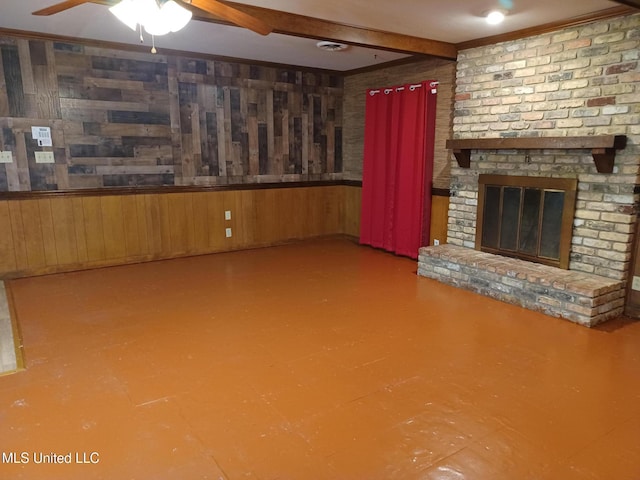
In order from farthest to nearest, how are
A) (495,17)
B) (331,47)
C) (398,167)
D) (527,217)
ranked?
1. (398,167)
2. (331,47)
3. (527,217)
4. (495,17)

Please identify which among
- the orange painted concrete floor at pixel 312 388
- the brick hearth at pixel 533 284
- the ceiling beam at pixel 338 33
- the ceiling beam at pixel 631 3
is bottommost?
the orange painted concrete floor at pixel 312 388

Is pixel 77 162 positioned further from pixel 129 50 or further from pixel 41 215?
pixel 129 50

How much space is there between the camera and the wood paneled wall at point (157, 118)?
441 centimetres

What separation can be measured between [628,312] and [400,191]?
2.65m

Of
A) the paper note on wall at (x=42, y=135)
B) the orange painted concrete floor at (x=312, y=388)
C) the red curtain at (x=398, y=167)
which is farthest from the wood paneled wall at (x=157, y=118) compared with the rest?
the orange painted concrete floor at (x=312, y=388)

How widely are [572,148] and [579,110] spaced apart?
34 centimetres

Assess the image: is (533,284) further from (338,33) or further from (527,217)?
(338,33)

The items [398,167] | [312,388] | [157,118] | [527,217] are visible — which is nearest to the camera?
[312,388]

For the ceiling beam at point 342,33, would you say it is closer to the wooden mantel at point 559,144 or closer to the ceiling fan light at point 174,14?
the wooden mantel at point 559,144

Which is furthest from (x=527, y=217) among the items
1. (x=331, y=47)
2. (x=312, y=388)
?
(x=312, y=388)

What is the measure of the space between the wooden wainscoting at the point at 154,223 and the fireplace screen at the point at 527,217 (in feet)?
7.55

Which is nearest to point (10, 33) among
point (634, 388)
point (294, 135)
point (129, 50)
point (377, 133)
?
point (129, 50)

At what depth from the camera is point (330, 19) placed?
370 cm

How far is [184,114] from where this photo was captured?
524cm
